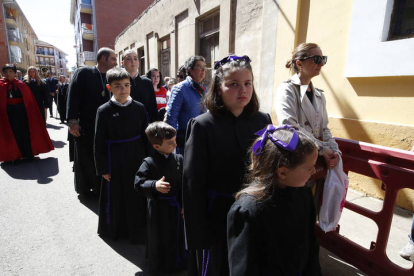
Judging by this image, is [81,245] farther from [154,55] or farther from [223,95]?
[154,55]

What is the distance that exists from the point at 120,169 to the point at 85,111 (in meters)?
1.41

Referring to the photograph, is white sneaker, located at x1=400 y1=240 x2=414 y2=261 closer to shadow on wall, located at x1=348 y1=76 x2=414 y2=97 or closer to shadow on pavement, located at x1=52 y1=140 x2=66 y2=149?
shadow on wall, located at x1=348 y1=76 x2=414 y2=97

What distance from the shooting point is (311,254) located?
1316 millimetres

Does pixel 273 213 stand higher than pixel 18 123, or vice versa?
pixel 273 213

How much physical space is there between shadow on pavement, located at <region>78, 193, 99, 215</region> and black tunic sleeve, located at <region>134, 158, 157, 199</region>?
1721mm

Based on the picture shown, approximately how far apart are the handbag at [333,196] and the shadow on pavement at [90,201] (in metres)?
2.83

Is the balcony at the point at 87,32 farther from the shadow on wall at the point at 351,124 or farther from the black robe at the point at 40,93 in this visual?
the shadow on wall at the point at 351,124

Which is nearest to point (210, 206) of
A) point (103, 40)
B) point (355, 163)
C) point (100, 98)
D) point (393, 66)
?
point (355, 163)

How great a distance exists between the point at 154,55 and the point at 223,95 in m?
12.6

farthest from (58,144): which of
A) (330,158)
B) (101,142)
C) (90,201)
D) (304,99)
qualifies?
(330,158)

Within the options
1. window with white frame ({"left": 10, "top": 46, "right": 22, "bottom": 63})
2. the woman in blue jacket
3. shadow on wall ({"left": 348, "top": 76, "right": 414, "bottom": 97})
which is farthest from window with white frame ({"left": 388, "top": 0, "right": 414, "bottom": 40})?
window with white frame ({"left": 10, "top": 46, "right": 22, "bottom": 63})

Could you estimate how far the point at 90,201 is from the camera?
373cm

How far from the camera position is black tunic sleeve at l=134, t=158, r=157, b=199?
200 centimetres

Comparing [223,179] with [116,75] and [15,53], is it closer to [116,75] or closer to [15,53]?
[116,75]
